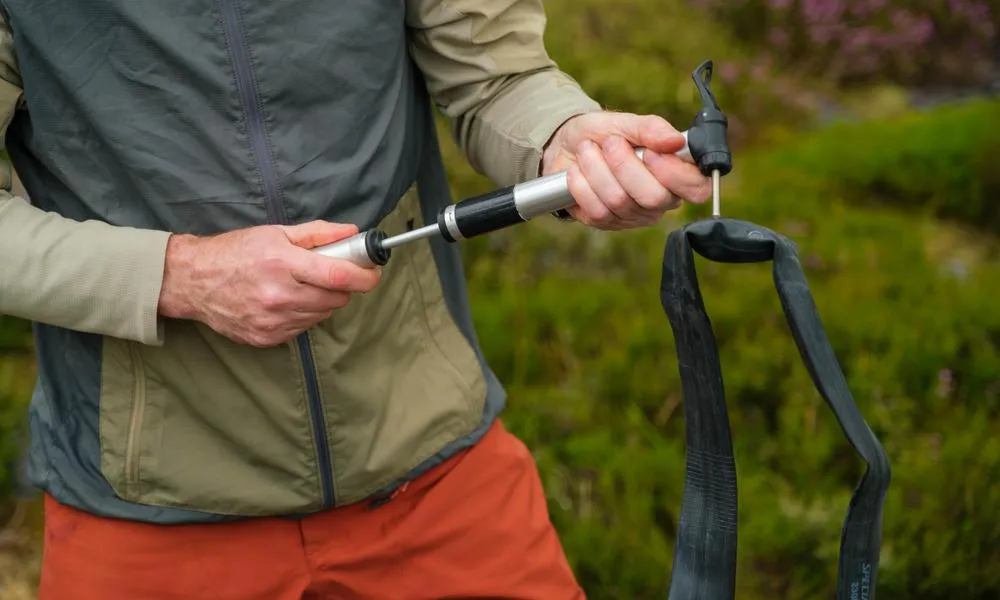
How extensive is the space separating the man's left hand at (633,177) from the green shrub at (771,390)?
1.62 metres

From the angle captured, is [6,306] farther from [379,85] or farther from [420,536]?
[420,536]

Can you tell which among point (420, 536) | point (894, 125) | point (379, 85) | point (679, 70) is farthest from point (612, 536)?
point (679, 70)

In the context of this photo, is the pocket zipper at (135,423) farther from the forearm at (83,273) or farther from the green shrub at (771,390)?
the green shrub at (771,390)

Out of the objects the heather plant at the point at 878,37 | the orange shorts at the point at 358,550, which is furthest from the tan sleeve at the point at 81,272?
the heather plant at the point at 878,37

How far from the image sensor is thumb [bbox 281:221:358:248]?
1588 millimetres

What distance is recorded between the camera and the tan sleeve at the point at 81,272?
1.62m

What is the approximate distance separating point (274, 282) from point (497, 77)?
1.97 feet

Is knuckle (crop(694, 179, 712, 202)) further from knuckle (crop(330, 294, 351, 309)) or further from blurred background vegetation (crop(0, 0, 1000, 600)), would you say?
blurred background vegetation (crop(0, 0, 1000, 600))

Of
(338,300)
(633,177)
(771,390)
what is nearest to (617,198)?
(633,177)

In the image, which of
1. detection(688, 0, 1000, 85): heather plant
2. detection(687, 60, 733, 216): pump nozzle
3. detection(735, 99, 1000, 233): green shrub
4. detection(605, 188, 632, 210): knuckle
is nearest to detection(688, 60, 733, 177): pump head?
detection(687, 60, 733, 216): pump nozzle

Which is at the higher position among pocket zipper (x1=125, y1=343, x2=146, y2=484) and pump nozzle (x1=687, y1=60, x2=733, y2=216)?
pump nozzle (x1=687, y1=60, x2=733, y2=216)

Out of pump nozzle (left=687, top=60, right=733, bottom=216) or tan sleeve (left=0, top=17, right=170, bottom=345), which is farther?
tan sleeve (left=0, top=17, right=170, bottom=345)

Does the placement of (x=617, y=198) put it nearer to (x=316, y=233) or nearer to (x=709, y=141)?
(x=709, y=141)

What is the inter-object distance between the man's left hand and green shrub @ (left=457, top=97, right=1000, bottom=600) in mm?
1617
